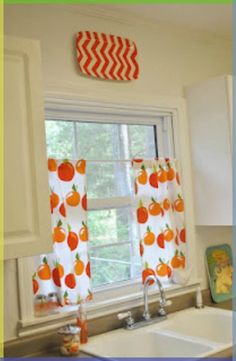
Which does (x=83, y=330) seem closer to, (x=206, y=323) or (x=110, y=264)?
(x=110, y=264)

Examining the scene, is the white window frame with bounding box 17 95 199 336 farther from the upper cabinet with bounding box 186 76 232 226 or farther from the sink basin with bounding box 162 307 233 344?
the sink basin with bounding box 162 307 233 344

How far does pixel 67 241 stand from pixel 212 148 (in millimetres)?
Result: 1064

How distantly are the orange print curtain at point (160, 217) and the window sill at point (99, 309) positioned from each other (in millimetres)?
98

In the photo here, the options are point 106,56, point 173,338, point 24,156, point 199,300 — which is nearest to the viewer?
point 24,156

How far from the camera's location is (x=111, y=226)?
2.32 m

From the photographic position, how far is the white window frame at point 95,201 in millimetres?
1778

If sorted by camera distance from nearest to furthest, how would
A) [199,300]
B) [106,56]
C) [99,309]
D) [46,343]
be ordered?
[46,343] < [99,309] < [106,56] < [199,300]

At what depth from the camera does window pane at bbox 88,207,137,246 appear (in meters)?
2.24

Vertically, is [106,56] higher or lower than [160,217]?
higher

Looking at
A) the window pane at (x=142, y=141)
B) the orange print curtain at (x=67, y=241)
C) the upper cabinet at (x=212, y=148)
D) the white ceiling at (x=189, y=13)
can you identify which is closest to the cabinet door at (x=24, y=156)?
the orange print curtain at (x=67, y=241)

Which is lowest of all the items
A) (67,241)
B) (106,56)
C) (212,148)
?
(67,241)

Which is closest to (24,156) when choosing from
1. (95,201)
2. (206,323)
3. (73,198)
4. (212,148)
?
(73,198)

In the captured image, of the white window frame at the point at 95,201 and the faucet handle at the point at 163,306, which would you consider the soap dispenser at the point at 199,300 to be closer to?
the white window frame at the point at 95,201

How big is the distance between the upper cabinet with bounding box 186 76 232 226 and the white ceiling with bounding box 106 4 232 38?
0.38 meters
